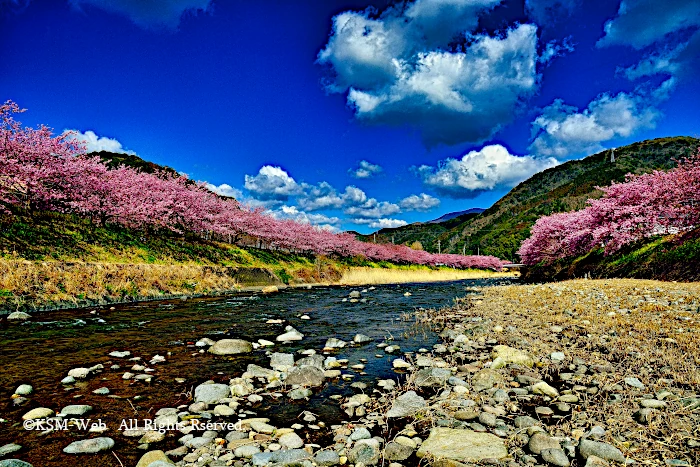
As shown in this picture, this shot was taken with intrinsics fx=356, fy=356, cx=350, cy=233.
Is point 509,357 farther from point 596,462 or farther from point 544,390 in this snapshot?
point 596,462

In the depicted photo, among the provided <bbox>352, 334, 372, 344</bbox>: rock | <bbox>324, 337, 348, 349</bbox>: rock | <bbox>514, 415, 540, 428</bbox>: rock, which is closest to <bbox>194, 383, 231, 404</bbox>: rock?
<bbox>324, 337, 348, 349</bbox>: rock

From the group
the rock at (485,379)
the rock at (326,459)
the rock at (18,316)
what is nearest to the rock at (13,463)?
the rock at (326,459)

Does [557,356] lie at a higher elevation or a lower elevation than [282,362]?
higher

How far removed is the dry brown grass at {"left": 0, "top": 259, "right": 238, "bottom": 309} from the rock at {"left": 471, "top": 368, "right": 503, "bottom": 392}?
16.2 m

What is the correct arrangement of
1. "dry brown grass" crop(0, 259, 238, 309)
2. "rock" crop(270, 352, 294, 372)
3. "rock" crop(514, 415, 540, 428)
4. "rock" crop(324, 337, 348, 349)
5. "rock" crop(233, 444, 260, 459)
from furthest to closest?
1. "dry brown grass" crop(0, 259, 238, 309)
2. "rock" crop(324, 337, 348, 349)
3. "rock" crop(270, 352, 294, 372)
4. "rock" crop(514, 415, 540, 428)
5. "rock" crop(233, 444, 260, 459)

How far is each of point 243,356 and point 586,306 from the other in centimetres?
1078

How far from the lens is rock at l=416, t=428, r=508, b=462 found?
3.73 metres

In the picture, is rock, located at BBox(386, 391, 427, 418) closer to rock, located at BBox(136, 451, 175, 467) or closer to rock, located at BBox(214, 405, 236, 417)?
rock, located at BBox(214, 405, 236, 417)

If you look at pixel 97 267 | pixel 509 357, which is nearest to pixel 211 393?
pixel 509 357

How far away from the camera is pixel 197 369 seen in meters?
6.98

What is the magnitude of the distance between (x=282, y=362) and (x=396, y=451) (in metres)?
3.94

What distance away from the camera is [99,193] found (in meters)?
27.7

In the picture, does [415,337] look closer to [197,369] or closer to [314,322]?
[314,322]

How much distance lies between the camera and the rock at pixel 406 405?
491cm
